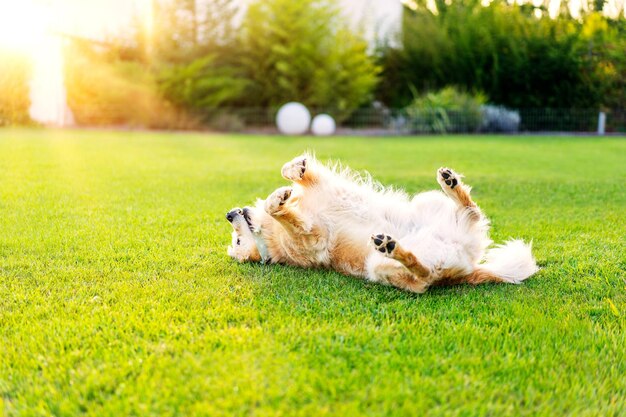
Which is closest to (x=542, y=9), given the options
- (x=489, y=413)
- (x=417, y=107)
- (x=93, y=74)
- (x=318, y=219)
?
(x=417, y=107)

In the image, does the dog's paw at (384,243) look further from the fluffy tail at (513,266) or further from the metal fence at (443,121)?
the metal fence at (443,121)

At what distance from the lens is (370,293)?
8.28 feet

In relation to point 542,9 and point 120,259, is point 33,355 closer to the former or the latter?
point 120,259

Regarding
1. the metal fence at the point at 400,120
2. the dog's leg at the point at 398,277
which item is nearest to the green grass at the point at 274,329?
the dog's leg at the point at 398,277

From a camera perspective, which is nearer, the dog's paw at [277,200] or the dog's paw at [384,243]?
the dog's paw at [384,243]

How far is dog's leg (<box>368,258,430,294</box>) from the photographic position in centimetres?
253

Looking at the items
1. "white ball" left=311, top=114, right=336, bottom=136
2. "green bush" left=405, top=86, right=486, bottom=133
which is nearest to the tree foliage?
"green bush" left=405, top=86, right=486, bottom=133

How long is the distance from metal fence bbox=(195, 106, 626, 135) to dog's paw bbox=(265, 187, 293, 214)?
1352 cm

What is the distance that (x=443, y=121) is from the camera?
15.8 m

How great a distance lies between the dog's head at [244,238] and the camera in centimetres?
305

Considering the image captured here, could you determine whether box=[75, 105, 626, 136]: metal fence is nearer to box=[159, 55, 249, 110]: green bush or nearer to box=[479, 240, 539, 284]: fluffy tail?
box=[159, 55, 249, 110]: green bush

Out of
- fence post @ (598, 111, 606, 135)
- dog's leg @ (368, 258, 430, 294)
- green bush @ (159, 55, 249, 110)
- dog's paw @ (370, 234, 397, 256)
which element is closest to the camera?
dog's paw @ (370, 234, 397, 256)

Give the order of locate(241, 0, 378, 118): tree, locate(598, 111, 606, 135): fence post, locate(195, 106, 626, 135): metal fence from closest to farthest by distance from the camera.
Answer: locate(195, 106, 626, 135): metal fence → locate(598, 111, 606, 135): fence post → locate(241, 0, 378, 118): tree

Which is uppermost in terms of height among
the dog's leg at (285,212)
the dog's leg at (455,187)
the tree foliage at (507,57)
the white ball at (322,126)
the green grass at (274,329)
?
the tree foliage at (507,57)
